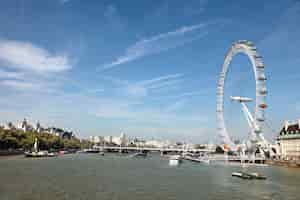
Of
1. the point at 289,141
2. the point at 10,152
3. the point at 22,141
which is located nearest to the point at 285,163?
the point at 289,141

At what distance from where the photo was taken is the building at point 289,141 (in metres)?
63.5

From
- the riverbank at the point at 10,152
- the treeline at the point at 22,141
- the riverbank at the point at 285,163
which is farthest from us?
the treeline at the point at 22,141

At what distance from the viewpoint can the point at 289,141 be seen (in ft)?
A: 218

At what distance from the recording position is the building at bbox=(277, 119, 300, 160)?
6347 cm

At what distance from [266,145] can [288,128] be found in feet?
17.6

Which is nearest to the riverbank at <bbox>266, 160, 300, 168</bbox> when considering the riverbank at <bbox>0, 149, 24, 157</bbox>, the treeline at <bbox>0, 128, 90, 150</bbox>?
the riverbank at <bbox>0, 149, 24, 157</bbox>

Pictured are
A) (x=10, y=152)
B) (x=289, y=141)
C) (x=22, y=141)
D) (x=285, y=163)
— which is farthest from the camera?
(x=22, y=141)

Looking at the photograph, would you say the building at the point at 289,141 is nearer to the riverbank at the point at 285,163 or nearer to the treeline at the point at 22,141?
the riverbank at the point at 285,163

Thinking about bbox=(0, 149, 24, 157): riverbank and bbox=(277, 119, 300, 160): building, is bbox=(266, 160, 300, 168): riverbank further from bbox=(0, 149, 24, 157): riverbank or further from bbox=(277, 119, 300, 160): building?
bbox=(0, 149, 24, 157): riverbank

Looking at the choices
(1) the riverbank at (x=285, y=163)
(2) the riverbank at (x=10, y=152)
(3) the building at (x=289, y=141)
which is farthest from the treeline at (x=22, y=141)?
(3) the building at (x=289, y=141)

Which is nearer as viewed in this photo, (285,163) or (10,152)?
(285,163)

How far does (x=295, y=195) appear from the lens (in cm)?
2330

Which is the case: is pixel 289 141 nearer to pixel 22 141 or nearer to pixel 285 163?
pixel 285 163

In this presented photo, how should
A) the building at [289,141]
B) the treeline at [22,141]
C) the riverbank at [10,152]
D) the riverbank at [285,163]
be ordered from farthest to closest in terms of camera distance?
the treeline at [22,141], the building at [289,141], the riverbank at [10,152], the riverbank at [285,163]
